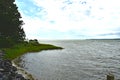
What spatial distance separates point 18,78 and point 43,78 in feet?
25.6

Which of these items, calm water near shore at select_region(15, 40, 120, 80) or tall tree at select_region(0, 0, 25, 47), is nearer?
calm water near shore at select_region(15, 40, 120, 80)

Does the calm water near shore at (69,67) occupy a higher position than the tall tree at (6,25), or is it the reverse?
the tall tree at (6,25)

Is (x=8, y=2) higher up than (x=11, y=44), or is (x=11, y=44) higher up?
(x=8, y=2)

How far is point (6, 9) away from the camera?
60.8 meters

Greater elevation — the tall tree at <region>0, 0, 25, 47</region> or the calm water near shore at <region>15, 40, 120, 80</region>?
the tall tree at <region>0, 0, 25, 47</region>

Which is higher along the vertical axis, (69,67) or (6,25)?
(6,25)

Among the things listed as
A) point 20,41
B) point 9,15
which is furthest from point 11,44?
point 20,41

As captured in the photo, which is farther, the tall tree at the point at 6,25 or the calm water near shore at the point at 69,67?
the tall tree at the point at 6,25

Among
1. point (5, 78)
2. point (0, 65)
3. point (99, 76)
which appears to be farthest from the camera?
point (99, 76)

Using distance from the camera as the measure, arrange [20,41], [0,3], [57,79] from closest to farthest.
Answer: [57,79] < [0,3] < [20,41]

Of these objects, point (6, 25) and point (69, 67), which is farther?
point (6, 25)

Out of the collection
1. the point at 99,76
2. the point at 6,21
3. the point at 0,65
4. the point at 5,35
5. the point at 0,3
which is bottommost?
the point at 99,76

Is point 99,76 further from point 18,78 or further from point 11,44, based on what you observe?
point 11,44

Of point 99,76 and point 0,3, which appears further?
point 0,3
